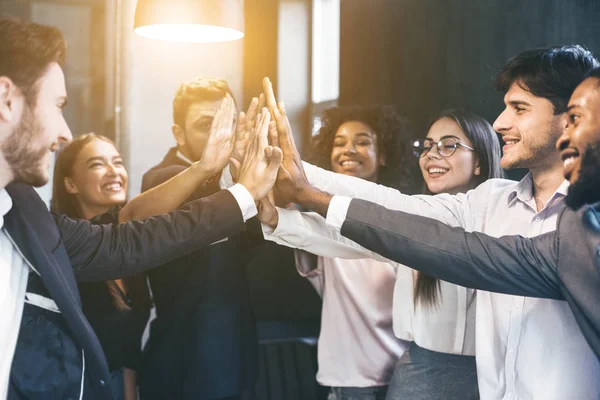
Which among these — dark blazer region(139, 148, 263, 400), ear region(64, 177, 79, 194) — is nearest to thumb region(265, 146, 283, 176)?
dark blazer region(139, 148, 263, 400)

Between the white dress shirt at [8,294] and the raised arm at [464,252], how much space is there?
795mm

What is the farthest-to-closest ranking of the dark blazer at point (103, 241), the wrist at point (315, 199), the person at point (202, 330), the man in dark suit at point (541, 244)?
the person at point (202, 330) < the wrist at point (315, 199) < the dark blazer at point (103, 241) < the man in dark suit at point (541, 244)

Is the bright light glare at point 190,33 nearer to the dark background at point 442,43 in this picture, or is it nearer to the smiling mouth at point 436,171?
the smiling mouth at point 436,171

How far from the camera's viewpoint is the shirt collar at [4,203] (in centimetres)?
157

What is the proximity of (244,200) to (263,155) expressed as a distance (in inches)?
7.0

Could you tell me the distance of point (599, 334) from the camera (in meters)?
1.51

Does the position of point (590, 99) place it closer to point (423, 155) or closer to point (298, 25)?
point (423, 155)

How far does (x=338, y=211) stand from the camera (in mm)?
1768

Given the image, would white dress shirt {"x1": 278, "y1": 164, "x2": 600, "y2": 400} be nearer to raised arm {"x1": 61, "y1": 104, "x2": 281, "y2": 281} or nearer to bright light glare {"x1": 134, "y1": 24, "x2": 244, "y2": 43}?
raised arm {"x1": 61, "y1": 104, "x2": 281, "y2": 281}

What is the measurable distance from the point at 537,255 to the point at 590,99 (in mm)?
374

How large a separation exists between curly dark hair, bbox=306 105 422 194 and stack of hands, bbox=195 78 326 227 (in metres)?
0.96

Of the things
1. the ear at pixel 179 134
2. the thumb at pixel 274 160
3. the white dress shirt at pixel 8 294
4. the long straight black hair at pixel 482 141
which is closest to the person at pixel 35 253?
the white dress shirt at pixel 8 294

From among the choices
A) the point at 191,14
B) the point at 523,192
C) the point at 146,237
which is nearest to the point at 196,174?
the point at 146,237

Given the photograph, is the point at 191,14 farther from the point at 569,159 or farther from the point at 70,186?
the point at 569,159
